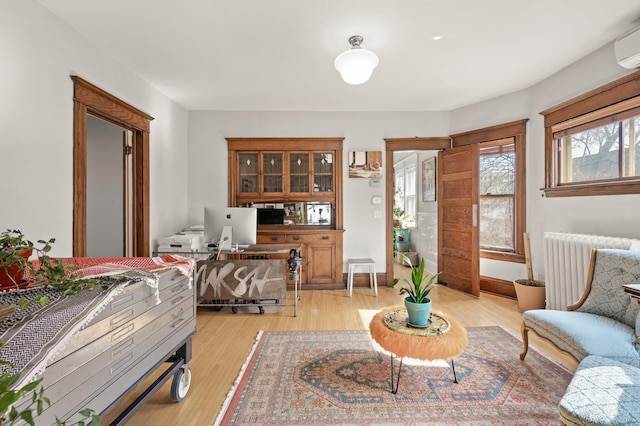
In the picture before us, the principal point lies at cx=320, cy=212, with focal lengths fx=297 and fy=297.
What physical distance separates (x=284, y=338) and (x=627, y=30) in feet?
13.2

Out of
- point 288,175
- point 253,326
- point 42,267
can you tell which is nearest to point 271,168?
point 288,175

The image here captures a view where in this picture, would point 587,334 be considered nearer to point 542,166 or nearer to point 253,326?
point 542,166

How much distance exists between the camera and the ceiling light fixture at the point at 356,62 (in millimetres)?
2412

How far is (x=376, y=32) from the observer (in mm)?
2504

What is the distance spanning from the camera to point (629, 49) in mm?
2387

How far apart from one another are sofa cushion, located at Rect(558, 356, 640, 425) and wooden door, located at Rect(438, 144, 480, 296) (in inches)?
104

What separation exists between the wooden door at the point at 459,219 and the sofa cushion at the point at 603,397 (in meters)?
2.65

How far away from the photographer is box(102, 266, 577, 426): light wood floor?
183 cm

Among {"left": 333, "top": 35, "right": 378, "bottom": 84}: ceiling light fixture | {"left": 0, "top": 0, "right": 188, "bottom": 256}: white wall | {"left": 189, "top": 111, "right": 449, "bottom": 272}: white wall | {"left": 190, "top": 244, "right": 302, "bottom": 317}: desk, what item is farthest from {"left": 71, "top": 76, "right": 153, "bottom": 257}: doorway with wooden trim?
{"left": 333, "top": 35, "right": 378, "bottom": 84}: ceiling light fixture

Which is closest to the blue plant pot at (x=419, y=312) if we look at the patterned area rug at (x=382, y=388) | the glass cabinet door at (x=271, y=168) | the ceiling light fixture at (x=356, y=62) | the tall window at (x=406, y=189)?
the patterned area rug at (x=382, y=388)

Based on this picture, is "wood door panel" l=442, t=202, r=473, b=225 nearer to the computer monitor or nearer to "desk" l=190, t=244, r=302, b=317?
"desk" l=190, t=244, r=302, b=317

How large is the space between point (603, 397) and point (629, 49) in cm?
270

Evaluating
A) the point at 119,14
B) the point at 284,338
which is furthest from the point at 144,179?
the point at 284,338

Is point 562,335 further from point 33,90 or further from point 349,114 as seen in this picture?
point 33,90
